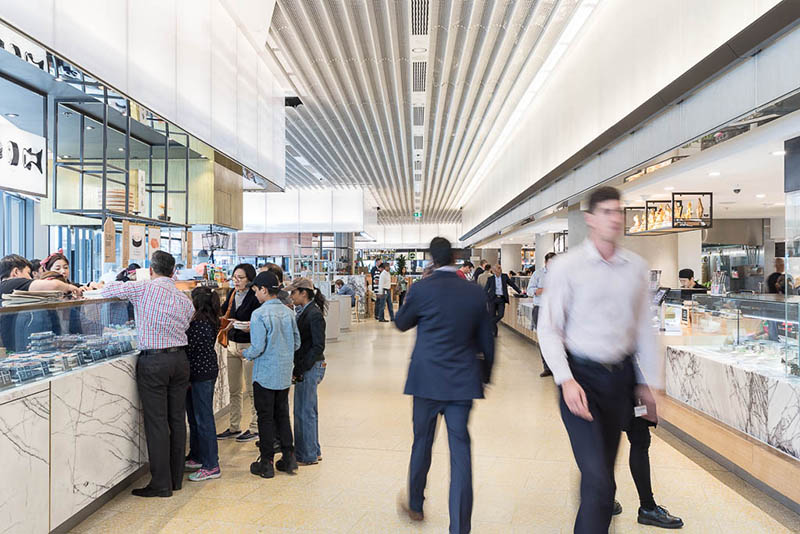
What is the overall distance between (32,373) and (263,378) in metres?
1.48

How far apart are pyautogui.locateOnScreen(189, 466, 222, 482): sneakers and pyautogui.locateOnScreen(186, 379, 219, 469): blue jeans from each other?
0.03 meters

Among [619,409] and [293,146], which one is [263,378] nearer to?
[619,409]

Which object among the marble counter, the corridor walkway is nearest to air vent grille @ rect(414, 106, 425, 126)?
the corridor walkway

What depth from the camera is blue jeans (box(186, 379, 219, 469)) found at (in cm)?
423

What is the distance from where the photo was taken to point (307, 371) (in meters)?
4.42

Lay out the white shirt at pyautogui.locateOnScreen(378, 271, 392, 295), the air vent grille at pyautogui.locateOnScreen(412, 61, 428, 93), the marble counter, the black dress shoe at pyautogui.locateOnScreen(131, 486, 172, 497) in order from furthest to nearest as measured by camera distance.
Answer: the white shirt at pyautogui.locateOnScreen(378, 271, 392, 295)
the air vent grille at pyautogui.locateOnScreen(412, 61, 428, 93)
the black dress shoe at pyautogui.locateOnScreen(131, 486, 172, 497)
the marble counter

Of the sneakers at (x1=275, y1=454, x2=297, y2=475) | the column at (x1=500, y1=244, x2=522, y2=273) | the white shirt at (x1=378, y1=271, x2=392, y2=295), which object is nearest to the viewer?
the sneakers at (x1=275, y1=454, x2=297, y2=475)

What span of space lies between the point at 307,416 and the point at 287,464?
367 millimetres

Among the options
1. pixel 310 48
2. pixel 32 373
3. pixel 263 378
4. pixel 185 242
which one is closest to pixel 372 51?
pixel 310 48

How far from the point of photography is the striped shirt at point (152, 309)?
12.7 feet

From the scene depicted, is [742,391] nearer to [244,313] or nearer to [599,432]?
[599,432]

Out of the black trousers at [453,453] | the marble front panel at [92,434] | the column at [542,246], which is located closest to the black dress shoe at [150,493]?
the marble front panel at [92,434]

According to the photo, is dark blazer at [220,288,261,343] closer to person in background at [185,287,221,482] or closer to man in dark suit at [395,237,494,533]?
person in background at [185,287,221,482]

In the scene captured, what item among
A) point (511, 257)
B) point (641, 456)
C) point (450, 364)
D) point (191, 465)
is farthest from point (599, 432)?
point (511, 257)
